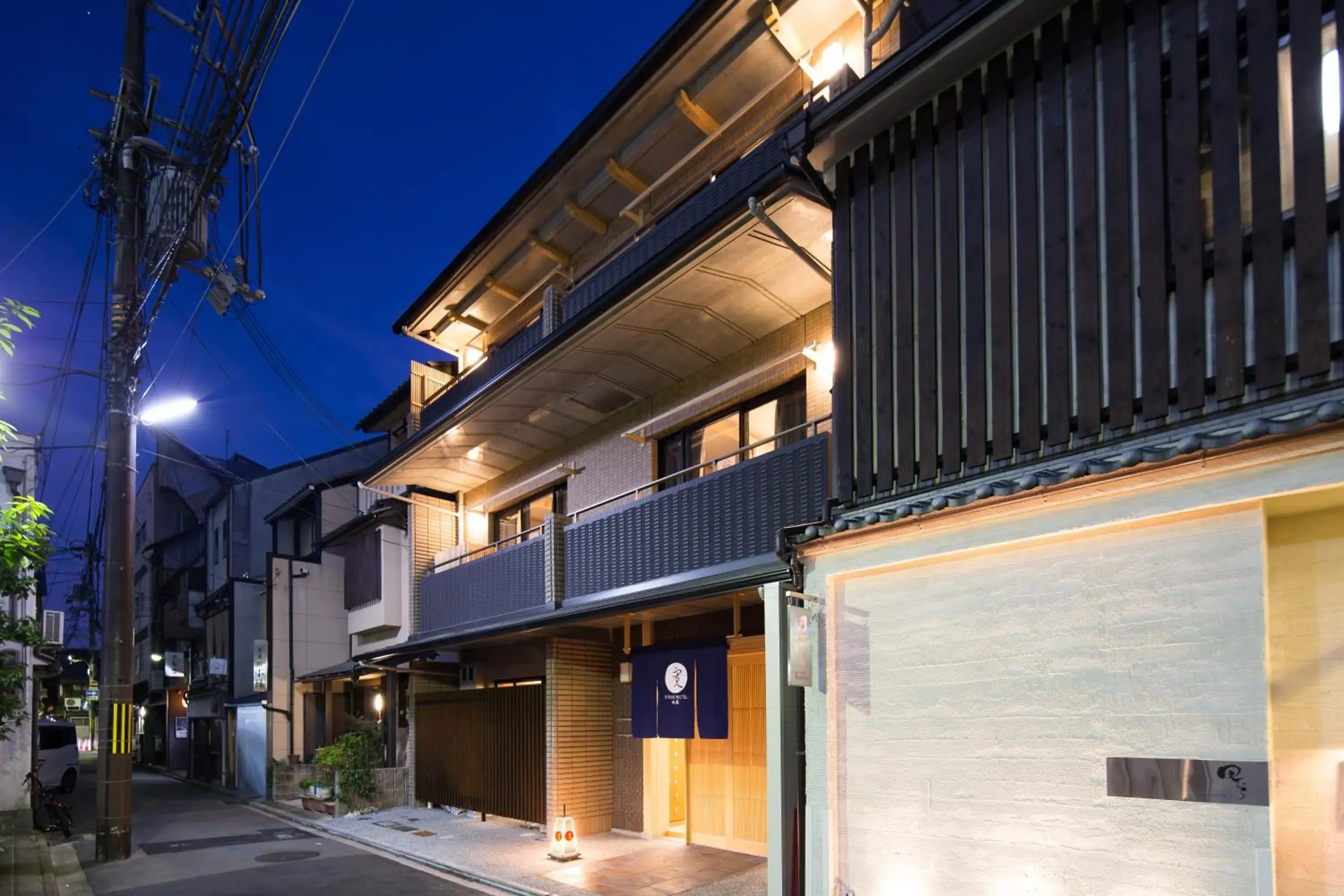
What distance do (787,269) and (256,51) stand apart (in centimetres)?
631

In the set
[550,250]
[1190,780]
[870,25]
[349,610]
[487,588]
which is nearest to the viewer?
[1190,780]

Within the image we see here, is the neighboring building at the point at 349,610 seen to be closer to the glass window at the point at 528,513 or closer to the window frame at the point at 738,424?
the glass window at the point at 528,513

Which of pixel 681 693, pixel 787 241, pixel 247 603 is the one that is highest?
pixel 787 241

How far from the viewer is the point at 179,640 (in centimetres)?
3719

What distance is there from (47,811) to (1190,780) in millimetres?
22788

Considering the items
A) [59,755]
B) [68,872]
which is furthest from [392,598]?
[59,755]

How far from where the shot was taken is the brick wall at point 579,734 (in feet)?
45.1

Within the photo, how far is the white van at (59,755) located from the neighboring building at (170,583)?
6069 millimetres

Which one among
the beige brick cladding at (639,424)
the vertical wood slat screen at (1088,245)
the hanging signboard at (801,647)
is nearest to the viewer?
the vertical wood slat screen at (1088,245)

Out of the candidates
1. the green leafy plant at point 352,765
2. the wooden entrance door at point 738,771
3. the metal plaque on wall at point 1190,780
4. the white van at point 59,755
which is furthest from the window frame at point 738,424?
the white van at point 59,755

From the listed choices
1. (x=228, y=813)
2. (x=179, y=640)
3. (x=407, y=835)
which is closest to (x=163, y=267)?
(x=407, y=835)

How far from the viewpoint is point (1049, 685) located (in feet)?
19.5

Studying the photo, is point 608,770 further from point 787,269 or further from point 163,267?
point 163,267

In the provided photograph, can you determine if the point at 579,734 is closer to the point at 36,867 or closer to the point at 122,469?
the point at 36,867
